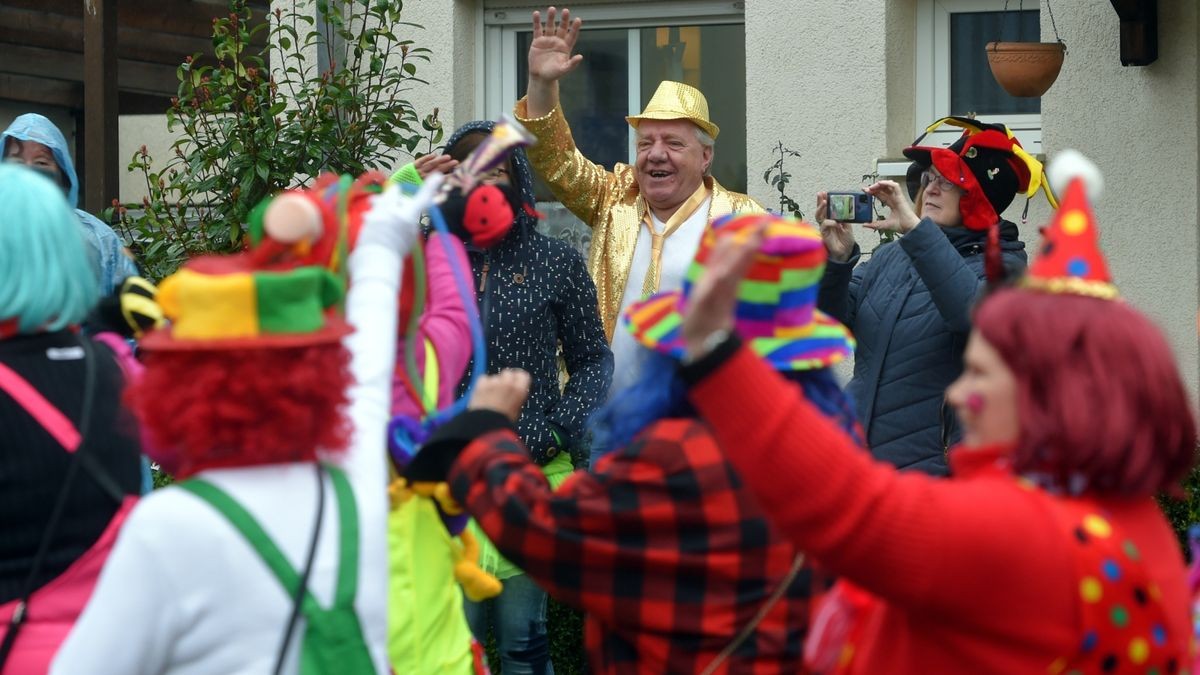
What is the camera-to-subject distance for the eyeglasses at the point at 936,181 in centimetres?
492

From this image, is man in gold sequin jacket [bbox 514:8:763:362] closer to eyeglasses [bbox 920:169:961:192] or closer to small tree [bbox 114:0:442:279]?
eyeglasses [bbox 920:169:961:192]

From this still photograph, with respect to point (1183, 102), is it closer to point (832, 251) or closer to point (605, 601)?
point (832, 251)

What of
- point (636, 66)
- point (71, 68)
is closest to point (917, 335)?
point (636, 66)

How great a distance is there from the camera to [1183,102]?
Result: 684cm

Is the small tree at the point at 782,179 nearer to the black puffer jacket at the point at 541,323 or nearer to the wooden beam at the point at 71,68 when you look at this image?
the black puffer jacket at the point at 541,323

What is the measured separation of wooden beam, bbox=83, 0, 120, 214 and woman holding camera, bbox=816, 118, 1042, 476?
477 centimetres

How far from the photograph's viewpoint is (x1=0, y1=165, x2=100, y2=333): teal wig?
2977mm

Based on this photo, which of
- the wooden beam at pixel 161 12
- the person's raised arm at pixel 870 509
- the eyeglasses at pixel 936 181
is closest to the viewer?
the person's raised arm at pixel 870 509

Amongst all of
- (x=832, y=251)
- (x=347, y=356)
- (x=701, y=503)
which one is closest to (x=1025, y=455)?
(x=701, y=503)

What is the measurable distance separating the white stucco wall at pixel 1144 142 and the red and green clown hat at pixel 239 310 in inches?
203

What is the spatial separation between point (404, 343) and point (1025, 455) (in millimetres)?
1559

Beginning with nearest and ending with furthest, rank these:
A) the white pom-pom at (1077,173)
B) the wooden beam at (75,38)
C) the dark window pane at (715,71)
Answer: the white pom-pom at (1077,173) < the dark window pane at (715,71) < the wooden beam at (75,38)

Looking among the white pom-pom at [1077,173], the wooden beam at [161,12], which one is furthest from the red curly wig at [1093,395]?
the wooden beam at [161,12]

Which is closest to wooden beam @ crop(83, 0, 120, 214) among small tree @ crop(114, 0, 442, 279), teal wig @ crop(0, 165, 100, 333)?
small tree @ crop(114, 0, 442, 279)
